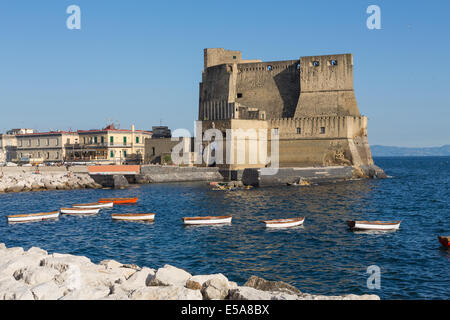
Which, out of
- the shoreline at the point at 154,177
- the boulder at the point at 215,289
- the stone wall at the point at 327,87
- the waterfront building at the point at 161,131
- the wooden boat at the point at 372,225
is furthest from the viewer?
the waterfront building at the point at 161,131

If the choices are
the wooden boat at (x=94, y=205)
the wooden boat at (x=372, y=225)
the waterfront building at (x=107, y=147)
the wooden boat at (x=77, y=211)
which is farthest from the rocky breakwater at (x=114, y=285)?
the waterfront building at (x=107, y=147)

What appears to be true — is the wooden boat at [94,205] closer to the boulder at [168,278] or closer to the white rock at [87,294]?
the boulder at [168,278]

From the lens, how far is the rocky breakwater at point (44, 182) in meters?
44.4

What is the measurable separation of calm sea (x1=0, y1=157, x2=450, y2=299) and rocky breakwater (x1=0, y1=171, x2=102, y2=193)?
5.89 metres

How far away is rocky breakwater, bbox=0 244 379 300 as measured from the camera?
984cm

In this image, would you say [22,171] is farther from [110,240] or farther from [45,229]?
[110,240]

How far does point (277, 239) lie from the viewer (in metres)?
21.3

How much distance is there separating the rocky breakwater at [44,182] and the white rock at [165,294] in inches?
1516

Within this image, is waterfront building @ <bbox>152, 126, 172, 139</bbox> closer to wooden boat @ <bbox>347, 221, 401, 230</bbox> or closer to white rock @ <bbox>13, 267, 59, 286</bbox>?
wooden boat @ <bbox>347, 221, 401, 230</bbox>

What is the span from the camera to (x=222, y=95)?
59.3 metres

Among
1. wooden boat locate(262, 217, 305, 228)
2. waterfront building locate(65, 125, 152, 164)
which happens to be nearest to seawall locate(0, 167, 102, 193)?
waterfront building locate(65, 125, 152, 164)
